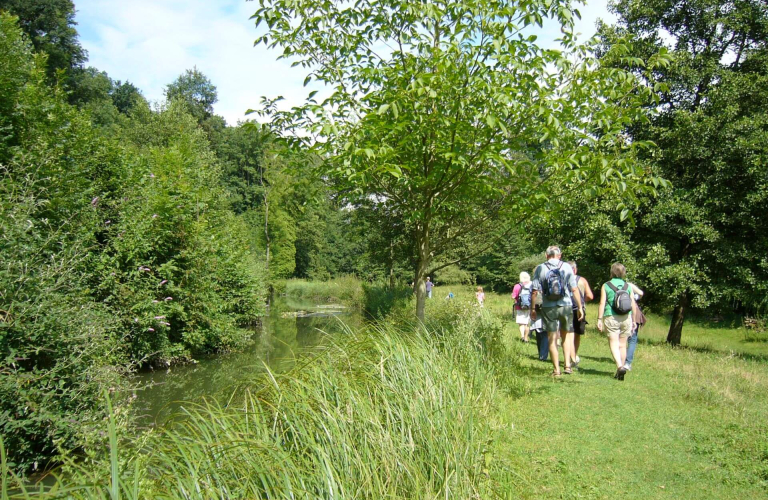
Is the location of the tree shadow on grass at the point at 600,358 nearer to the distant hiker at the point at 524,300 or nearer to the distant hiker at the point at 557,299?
the distant hiker at the point at 524,300

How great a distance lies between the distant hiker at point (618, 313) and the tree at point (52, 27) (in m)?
39.5

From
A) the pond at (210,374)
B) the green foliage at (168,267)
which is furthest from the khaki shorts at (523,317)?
the green foliage at (168,267)

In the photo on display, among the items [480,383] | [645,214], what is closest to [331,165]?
[480,383]

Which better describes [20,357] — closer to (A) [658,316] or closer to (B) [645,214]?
(B) [645,214]

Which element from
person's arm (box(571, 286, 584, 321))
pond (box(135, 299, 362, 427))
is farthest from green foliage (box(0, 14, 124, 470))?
person's arm (box(571, 286, 584, 321))

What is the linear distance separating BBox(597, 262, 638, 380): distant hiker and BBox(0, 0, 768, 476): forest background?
1045mm

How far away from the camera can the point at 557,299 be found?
278 inches

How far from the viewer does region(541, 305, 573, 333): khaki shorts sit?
23.1 feet

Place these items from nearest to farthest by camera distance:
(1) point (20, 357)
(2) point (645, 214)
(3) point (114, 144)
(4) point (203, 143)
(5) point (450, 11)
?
(1) point (20, 357)
(5) point (450, 11)
(3) point (114, 144)
(2) point (645, 214)
(4) point (203, 143)

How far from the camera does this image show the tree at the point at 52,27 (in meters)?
34.4

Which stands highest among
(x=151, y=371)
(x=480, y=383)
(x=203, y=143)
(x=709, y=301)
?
(x=203, y=143)

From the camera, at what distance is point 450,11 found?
5.46 metres

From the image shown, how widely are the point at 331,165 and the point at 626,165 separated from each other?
336 centimetres

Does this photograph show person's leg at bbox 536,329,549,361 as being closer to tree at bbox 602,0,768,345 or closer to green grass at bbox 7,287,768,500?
green grass at bbox 7,287,768,500
